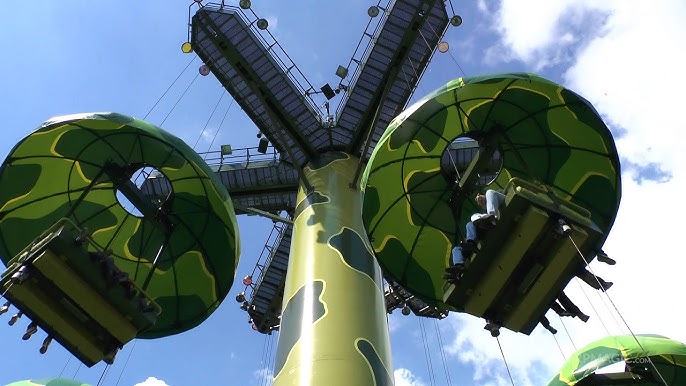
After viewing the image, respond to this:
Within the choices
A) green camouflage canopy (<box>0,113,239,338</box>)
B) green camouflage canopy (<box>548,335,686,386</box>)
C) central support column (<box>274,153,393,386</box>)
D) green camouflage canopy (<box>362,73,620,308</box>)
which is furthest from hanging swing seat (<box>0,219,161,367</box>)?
green camouflage canopy (<box>548,335,686,386</box>)

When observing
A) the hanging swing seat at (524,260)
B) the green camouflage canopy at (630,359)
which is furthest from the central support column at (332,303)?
the green camouflage canopy at (630,359)

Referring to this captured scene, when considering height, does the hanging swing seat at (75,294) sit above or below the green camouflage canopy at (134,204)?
below

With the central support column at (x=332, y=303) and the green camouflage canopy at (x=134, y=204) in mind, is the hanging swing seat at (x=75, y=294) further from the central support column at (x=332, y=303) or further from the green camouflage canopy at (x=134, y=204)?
the central support column at (x=332, y=303)

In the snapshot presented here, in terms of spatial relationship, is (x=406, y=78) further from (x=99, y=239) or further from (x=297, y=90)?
(x=99, y=239)

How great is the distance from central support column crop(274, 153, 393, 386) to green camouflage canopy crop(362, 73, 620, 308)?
790 millimetres

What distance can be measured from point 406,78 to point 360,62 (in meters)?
1.22

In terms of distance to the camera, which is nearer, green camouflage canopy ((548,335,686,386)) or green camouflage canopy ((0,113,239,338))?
green camouflage canopy ((0,113,239,338))

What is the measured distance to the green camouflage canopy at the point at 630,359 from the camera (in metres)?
11.1

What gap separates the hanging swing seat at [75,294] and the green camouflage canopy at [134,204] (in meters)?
1.63

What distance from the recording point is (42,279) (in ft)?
28.3

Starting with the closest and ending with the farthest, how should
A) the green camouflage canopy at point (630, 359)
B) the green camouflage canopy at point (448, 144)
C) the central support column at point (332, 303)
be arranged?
the central support column at point (332, 303) → the green camouflage canopy at point (448, 144) → the green camouflage canopy at point (630, 359)

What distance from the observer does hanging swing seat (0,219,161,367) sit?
858 centimetres

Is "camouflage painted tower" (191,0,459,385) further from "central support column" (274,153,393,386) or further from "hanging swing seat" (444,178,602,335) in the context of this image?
"hanging swing seat" (444,178,602,335)

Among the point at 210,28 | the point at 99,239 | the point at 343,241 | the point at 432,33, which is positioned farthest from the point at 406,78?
the point at 99,239
